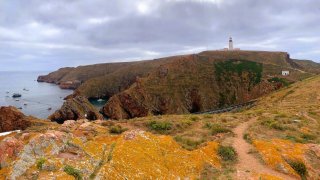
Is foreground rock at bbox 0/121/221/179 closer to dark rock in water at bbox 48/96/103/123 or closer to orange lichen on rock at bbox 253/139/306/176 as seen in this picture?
orange lichen on rock at bbox 253/139/306/176

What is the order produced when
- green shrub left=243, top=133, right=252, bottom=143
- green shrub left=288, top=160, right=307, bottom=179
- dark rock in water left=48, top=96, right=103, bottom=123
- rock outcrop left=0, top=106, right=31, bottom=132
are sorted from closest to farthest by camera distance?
green shrub left=288, top=160, right=307, bottom=179 < green shrub left=243, top=133, right=252, bottom=143 < rock outcrop left=0, top=106, right=31, bottom=132 < dark rock in water left=48, top=96, right=103, bottom=123

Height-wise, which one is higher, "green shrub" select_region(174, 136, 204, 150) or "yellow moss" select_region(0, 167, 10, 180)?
"yellow moss" select_region(0, 167, 10, 180)

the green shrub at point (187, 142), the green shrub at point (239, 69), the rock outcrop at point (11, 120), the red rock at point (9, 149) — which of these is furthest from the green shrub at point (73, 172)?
the green shrub at point (239, 69)

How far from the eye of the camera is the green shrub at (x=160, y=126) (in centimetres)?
2298

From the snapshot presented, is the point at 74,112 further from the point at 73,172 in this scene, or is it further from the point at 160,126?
the point at 73,172

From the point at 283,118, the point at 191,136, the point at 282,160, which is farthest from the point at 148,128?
the point at 283,118

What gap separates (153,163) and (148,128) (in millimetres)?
8215

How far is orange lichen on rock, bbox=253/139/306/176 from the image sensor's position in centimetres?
1717

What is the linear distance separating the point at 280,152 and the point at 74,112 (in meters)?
82.7

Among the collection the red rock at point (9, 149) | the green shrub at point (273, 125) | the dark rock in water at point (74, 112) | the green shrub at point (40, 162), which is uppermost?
the red rock at point (9, 149)

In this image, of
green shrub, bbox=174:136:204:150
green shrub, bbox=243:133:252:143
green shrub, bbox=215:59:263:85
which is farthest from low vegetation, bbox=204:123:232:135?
green shrub, bbox=215:59:263:85

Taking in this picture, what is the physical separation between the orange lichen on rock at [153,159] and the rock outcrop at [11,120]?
168 ft

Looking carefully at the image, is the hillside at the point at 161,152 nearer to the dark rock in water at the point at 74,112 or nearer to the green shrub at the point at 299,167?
the green shrub at the point at 299,167

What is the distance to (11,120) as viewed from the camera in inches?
2544
